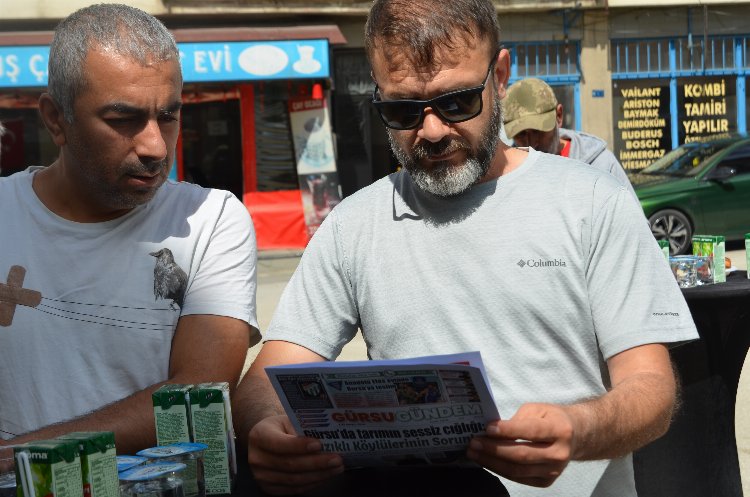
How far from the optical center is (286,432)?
7.20ft

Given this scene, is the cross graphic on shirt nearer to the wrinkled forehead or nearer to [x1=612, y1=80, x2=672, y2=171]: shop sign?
the wrinkled forehead

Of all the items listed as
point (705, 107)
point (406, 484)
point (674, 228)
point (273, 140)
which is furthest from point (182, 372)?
point (705, 107)

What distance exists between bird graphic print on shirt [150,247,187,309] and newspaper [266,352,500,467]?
2.38ft

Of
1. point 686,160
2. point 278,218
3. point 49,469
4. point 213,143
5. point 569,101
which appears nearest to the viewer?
point 49,469

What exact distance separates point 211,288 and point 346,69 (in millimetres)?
16274

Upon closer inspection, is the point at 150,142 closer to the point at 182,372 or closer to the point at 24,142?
the point at 182,372

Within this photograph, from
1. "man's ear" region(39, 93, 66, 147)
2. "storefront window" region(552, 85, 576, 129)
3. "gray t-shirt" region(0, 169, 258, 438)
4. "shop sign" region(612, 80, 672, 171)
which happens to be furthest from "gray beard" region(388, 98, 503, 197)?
"shop sign" region(612, 80, 672, 171)

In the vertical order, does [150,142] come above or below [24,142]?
below

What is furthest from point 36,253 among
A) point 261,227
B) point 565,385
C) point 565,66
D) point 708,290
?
point 565,66

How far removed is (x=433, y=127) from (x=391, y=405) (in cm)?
74

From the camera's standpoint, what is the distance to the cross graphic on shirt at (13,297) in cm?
266

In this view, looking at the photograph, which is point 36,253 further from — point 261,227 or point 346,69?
point 346,69

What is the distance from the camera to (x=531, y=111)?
5.61 m

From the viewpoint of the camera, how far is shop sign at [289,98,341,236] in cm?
1786
